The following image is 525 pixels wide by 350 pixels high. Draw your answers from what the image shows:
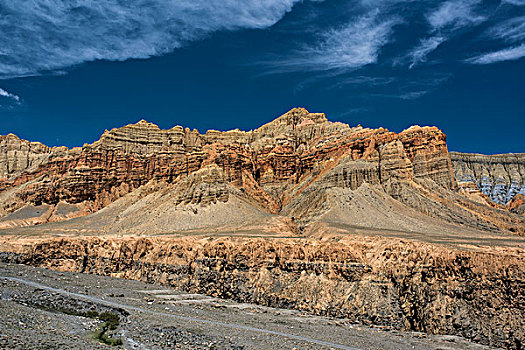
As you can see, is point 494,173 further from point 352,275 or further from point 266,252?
point 266,252

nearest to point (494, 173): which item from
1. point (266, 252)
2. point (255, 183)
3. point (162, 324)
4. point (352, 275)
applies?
point (255, 183)

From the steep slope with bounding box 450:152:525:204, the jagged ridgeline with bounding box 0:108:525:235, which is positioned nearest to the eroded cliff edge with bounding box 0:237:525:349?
the jagged ridgeline with bounding box 0:108:525:235

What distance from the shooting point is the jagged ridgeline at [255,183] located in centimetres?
8581

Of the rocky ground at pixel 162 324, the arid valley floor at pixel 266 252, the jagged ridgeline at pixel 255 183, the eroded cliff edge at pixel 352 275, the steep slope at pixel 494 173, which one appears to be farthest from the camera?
the steep slope at pixel 494 173

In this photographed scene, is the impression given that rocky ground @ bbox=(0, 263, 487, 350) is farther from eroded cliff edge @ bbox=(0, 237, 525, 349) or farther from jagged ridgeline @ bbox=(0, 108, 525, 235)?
jagged ridgeline @ bbox=(0, 108, 525, 235)

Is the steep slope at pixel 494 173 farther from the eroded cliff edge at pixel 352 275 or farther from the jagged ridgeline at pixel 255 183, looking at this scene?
the eroded cliff edge at pixel 352 275

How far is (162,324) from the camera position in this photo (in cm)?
3291

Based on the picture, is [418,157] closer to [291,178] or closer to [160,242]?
[291,178]

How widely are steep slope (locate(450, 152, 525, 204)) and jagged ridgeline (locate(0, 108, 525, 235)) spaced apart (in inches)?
36.3

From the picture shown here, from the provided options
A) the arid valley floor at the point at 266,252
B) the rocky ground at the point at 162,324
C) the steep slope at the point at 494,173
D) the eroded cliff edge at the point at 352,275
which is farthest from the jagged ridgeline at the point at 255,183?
the rocky ground at the point at 162,324

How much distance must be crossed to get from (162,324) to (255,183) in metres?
95.8

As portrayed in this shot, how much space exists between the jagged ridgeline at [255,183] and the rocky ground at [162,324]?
108 ft

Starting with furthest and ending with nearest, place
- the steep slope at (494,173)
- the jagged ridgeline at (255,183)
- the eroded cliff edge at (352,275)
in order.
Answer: the steep slope at (494,173), the jagged ridgeline at (255,183), the eroded cliff edge at (352,275)

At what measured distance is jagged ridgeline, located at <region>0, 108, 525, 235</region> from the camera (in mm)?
85812
